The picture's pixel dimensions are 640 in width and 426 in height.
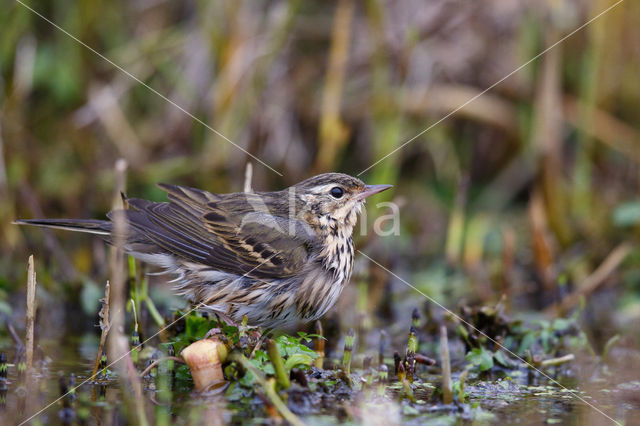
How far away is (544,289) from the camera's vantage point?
655 centimetres

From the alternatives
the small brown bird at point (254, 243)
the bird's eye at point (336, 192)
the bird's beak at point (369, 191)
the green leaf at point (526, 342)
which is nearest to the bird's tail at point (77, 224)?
the small brown bird at point (254, 243)

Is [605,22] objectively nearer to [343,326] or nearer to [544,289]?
[544,289]

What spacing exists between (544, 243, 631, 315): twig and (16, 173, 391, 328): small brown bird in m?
1.92

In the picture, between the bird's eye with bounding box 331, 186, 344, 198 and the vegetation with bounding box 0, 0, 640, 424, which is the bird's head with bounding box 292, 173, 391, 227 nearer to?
the bird's eye with bounding box 331, 186, 344, 198

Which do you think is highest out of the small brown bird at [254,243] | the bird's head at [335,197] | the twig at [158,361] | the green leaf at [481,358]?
the bird's head at [335,197]

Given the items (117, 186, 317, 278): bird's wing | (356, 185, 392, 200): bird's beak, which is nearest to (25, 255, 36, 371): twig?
(117, 186, 317, 278): bird's wing

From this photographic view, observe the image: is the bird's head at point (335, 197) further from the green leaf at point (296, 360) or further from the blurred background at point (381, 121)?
the green leaf at point (296, 360)

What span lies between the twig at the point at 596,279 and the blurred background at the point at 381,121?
3 cm

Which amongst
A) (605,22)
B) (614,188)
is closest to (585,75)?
(605,22)

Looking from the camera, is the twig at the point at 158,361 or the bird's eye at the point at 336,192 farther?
the bird's eye at the point at 336,192

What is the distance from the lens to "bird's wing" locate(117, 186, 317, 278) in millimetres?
4746

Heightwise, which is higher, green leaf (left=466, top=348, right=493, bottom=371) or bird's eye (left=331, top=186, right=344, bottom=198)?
bird's eye (left=331, top=186, right=344, bottom=198)

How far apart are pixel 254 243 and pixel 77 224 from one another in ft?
3.42

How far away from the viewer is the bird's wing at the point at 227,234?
15.6ft
